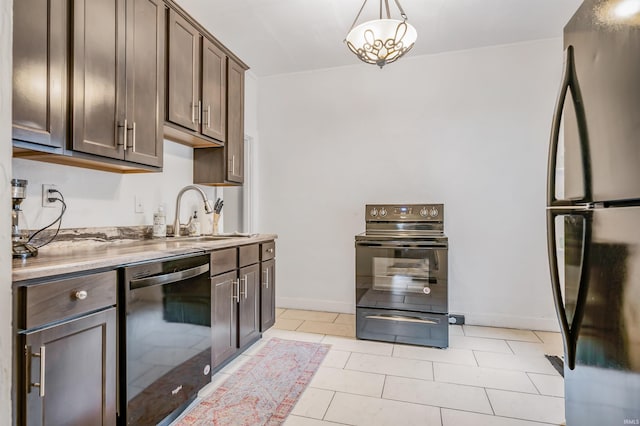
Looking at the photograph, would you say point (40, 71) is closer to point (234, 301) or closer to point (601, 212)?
point (234, 301)

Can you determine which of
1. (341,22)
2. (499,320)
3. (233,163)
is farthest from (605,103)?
(499,320)

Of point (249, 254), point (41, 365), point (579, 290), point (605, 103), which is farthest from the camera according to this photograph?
point (249, 254)

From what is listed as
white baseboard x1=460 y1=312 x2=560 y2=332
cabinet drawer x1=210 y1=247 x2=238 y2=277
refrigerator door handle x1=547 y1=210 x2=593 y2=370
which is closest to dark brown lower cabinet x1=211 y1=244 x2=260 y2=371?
cabinet drawer x1=210 y1=247 x2=238 y2=277

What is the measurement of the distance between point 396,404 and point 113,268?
1.69m

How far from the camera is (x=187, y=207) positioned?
303cm

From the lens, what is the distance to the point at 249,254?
264cm

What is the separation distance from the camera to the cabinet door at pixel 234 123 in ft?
9.70

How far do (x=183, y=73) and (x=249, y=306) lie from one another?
176cm

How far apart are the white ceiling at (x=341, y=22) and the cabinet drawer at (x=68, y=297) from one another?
228 cm

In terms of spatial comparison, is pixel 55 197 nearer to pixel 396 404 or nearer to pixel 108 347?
pixel 108 347

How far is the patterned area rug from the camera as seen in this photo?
188cm

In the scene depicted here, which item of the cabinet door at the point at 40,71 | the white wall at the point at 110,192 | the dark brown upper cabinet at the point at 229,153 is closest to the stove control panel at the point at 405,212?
the dark brown upper cabinet at the point at 229,153

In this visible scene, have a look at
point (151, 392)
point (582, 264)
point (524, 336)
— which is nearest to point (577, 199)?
point (582, 264)

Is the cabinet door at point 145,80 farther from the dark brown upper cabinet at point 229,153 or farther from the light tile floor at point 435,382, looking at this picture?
the light tile floor at point 435,382
